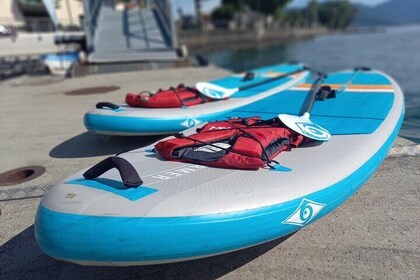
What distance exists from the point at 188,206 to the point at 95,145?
318 centimetres

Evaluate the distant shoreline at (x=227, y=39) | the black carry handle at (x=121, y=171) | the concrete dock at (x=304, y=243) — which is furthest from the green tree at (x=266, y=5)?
the black carry handle at (x=121, y=171)

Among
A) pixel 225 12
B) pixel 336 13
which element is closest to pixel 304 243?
pixel 225 12

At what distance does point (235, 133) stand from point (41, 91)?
8.21 meters

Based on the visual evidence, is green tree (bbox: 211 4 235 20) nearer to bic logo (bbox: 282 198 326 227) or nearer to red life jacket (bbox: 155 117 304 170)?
red life jacket (bbox: 155 117 304 170)

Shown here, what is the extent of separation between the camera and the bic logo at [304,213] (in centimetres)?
228

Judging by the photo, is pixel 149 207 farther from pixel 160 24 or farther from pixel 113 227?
pixel 160 24

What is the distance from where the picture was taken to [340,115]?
398 centimetres

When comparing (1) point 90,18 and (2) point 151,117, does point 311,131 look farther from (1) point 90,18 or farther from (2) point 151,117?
(1) point 90,18

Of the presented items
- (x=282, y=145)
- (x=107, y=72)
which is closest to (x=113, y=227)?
(x=282, y=145)

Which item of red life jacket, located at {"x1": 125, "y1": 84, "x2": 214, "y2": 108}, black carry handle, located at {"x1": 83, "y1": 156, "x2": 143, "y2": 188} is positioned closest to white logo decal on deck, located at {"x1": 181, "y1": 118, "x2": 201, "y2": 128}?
red life jacket, located at {"x1": 125, "y1": 84, "x2": 214, "y2": 108}

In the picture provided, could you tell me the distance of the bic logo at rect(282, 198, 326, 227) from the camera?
2275mm

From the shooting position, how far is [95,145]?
4.87m

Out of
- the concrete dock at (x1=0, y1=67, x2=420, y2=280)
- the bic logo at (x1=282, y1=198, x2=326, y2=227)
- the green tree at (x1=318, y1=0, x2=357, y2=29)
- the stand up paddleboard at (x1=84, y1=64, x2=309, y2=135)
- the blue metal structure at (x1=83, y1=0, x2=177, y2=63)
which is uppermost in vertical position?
the green tree at (x1=318, y1=0, x2=357, y2=29)

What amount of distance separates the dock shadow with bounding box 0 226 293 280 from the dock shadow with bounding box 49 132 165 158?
209cm
